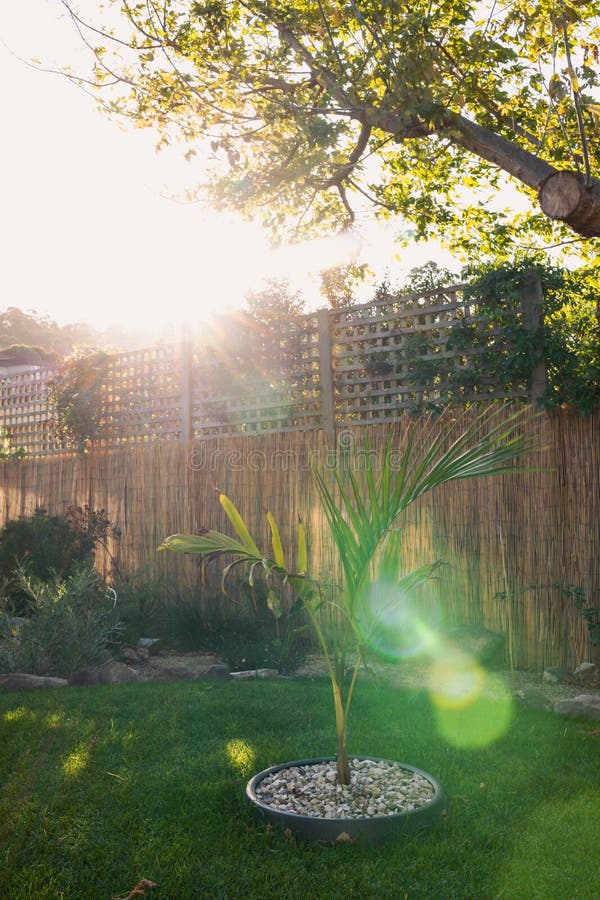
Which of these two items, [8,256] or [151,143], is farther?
[8,256]

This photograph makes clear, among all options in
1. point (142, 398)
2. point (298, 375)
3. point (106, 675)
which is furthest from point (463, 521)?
point (142, 398)

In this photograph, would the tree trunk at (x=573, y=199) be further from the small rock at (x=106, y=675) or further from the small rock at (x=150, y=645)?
the small rock at (x=150, y=645)

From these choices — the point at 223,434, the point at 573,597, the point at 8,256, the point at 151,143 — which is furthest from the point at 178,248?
the point at 8,256

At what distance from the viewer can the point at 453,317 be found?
587 cm

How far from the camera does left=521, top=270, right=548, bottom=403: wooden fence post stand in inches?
209

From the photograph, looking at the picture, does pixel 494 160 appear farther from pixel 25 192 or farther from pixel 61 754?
pixel 61 754

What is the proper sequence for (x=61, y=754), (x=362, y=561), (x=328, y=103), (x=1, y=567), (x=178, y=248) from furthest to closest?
(x=178, y=248) < (x=1, y=567) < (x=328, y=103) < (x=61, y=754) < (x=362, y=561)

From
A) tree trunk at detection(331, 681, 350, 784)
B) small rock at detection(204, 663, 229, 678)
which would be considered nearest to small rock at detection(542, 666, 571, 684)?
small rock at detection(204, 663, 229, 678)

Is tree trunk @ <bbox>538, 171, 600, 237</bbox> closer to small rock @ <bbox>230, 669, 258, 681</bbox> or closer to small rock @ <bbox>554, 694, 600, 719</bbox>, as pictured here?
small rock @ <bbox>554, 694, 600, 719</bbox>

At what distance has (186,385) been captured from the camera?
7934 millimetres

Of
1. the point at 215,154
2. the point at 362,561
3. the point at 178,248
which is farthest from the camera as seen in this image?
the point at 178,248

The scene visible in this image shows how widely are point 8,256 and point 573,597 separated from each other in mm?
12875

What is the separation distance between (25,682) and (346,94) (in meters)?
4.25

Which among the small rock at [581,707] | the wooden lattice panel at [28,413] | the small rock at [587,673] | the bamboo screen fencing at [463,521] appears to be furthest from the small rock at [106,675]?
the wooden lattice panel at [28,413]
